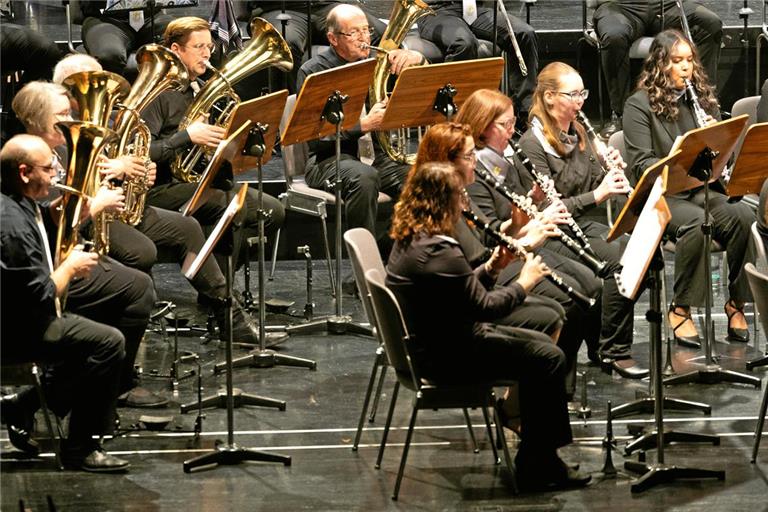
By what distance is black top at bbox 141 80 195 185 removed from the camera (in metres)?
6.55

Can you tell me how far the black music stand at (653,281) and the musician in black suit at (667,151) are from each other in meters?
1.55

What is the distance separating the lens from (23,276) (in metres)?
4.72

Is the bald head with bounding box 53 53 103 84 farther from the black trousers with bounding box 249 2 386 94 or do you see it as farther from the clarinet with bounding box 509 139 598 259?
the black trousers with bounding box 249 2 386 94

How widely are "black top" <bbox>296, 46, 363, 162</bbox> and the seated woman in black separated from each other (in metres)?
2.45

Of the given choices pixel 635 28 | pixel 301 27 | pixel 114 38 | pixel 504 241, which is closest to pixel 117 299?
pixel 504 241

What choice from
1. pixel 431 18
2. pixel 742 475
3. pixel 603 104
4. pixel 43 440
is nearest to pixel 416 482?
pixel 742 475

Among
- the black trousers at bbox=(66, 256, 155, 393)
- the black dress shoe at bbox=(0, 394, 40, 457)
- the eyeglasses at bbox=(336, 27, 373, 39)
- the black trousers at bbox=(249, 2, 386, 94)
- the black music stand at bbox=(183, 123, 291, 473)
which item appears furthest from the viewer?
the black trousers at bbox=(249, 2, 386, 94)

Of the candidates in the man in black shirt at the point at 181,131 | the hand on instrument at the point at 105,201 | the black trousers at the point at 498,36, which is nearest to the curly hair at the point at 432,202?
the hand on instrument at the point at 105,201

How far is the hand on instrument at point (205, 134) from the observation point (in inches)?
255

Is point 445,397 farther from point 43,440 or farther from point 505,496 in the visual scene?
point 43,440

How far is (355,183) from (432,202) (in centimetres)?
249

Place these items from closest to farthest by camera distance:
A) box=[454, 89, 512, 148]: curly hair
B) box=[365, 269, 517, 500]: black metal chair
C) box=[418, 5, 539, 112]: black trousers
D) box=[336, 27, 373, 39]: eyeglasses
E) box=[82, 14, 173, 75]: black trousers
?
box=[365, 269, 517, 500]: black metal chair
box=[454, 89, 512, 148]: curly hair
box=[336, 27, 373, 39]: eyeglasses
box=[82, 14, 173, 75]: black trousers
box=[418, 5, 539, 112]: black trousers

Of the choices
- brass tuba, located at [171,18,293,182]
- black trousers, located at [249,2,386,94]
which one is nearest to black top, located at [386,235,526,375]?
brass tuba, located at [171,18,293,182]

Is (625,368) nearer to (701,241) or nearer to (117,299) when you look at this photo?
(701,241)
